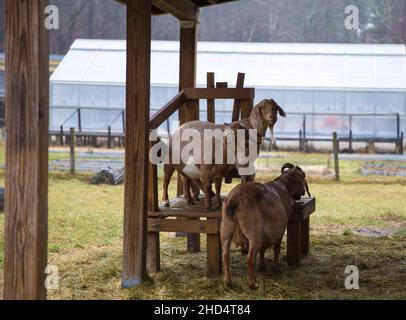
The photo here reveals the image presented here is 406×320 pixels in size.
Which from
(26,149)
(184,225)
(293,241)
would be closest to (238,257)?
(293,241)

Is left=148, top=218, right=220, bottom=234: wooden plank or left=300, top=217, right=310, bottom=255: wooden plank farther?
left=300, top=217, right=310, bottom=255: wooden plank

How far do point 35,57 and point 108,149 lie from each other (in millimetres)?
20857

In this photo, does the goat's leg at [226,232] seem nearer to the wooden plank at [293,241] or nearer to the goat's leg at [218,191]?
the goat's leg at [218,191]

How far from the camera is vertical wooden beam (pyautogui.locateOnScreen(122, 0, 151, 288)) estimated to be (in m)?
6.45

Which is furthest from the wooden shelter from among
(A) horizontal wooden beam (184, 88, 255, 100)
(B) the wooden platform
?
(A) horizontal wooden beam (184, 88, 255, 100)

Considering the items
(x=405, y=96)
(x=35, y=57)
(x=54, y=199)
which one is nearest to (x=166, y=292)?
(x=35, y=57)

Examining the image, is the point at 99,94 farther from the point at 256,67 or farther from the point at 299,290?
the point at 299,290

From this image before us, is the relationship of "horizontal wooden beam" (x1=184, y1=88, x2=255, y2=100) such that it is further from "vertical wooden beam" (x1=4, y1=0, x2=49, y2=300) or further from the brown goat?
"vertical wooden beam" (x1=4, y1=0, x2=49, y2=300)

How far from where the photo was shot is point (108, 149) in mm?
25266

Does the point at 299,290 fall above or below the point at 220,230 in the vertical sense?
below

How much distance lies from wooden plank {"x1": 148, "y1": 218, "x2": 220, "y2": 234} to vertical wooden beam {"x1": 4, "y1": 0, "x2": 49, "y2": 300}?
2.61 metres

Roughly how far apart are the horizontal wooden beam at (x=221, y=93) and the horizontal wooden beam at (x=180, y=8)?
3.27 ft

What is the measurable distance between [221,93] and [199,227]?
1809mm

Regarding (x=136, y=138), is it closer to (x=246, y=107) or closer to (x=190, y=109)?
(x=246, y=107)
